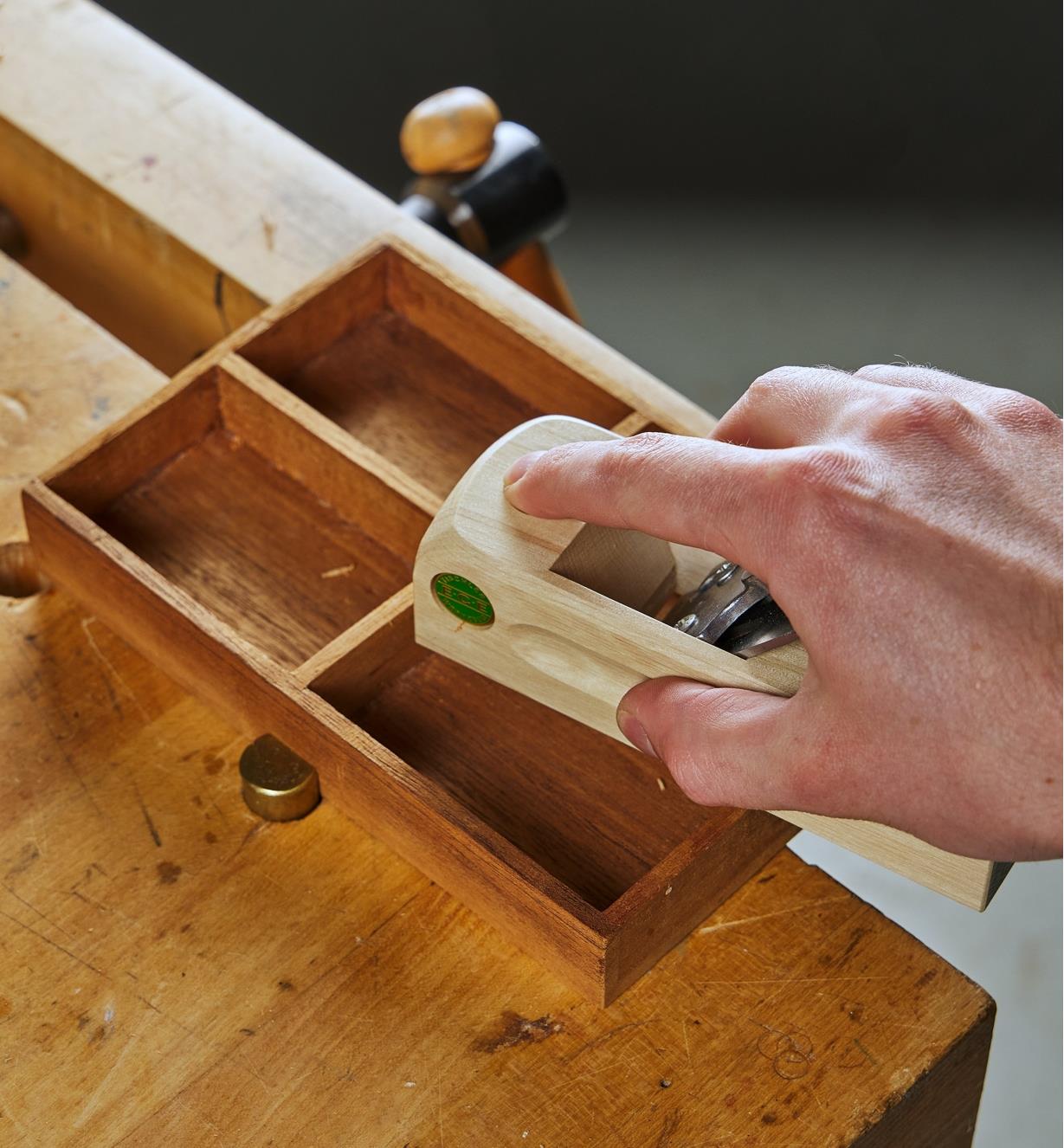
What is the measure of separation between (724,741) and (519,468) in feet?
0.77

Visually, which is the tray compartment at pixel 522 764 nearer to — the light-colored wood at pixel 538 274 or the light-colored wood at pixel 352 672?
the light-colored wood at pixel 352 672

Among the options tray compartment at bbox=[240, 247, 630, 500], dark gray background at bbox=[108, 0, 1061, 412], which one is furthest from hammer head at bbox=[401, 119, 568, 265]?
dark gray background at bbox=[108, 0, 1061, 412]

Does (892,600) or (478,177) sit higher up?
(892,600)

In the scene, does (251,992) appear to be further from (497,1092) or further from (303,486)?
(303,486)

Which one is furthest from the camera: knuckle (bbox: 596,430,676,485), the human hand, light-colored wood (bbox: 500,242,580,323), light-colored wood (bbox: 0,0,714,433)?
light-colored wood (bbox: 500,242,580,323)

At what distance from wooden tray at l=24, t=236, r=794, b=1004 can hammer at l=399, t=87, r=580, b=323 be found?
0.98 feet

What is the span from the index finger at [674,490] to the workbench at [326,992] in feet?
0.95

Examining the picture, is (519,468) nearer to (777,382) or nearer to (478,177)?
(777,382)

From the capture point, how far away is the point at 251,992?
97 cm

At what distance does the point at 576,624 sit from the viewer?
0.97m

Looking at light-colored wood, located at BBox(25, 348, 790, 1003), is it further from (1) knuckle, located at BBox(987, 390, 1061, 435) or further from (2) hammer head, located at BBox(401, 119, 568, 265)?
(2) hammer head, located at BBox(401, 119, 568, 265)

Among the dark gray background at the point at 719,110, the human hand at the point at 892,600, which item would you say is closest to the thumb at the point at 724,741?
the human hand at the point at 892,600

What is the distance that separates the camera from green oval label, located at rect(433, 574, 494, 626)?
1.00 meters

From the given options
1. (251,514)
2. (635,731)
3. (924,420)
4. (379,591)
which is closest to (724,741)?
(635,731)
